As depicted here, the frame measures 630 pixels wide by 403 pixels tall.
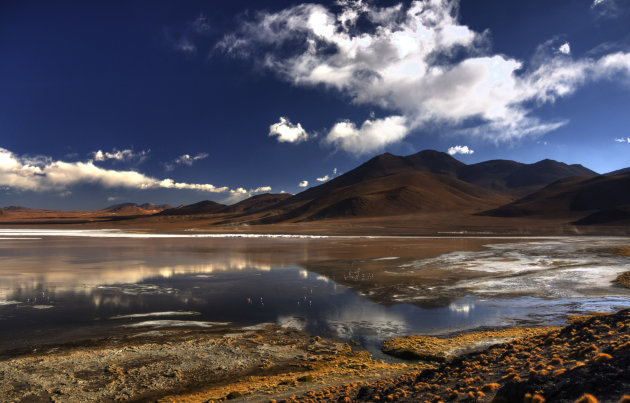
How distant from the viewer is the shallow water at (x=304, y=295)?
44.3 feet

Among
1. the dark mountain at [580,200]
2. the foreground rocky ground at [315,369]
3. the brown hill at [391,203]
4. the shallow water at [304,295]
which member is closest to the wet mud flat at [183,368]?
the foreground rocky ground at [315,369]

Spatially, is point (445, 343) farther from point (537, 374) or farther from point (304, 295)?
point (304, 295)

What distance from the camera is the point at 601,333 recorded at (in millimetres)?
8406

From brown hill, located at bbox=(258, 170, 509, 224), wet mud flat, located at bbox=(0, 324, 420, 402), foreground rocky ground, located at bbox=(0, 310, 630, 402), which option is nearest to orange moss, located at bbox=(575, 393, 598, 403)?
foreground rocky ground, located at bbox=(0, 310, 630, 402)

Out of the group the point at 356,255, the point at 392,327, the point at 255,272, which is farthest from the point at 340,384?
the point at 356,255

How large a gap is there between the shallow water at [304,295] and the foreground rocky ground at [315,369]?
1483 millimetres

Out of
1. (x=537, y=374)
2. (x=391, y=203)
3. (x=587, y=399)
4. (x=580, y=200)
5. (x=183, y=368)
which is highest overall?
(x=391, y=203)

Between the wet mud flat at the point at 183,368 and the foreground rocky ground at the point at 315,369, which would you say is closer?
the foreground rocky ground at the point at 315,369

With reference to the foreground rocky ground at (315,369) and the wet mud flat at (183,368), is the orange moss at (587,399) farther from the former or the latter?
the wet mud flat at (183,368)

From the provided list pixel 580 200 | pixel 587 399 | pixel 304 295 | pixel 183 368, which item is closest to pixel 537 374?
pixel 587 399

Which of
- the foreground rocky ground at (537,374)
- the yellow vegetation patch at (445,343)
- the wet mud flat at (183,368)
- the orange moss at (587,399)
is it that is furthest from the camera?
the yellow vegetation patch at (445,343)

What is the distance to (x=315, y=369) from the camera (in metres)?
9.76

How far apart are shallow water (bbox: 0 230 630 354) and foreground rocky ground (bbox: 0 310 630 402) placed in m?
1.48

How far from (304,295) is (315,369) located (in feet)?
29.0
